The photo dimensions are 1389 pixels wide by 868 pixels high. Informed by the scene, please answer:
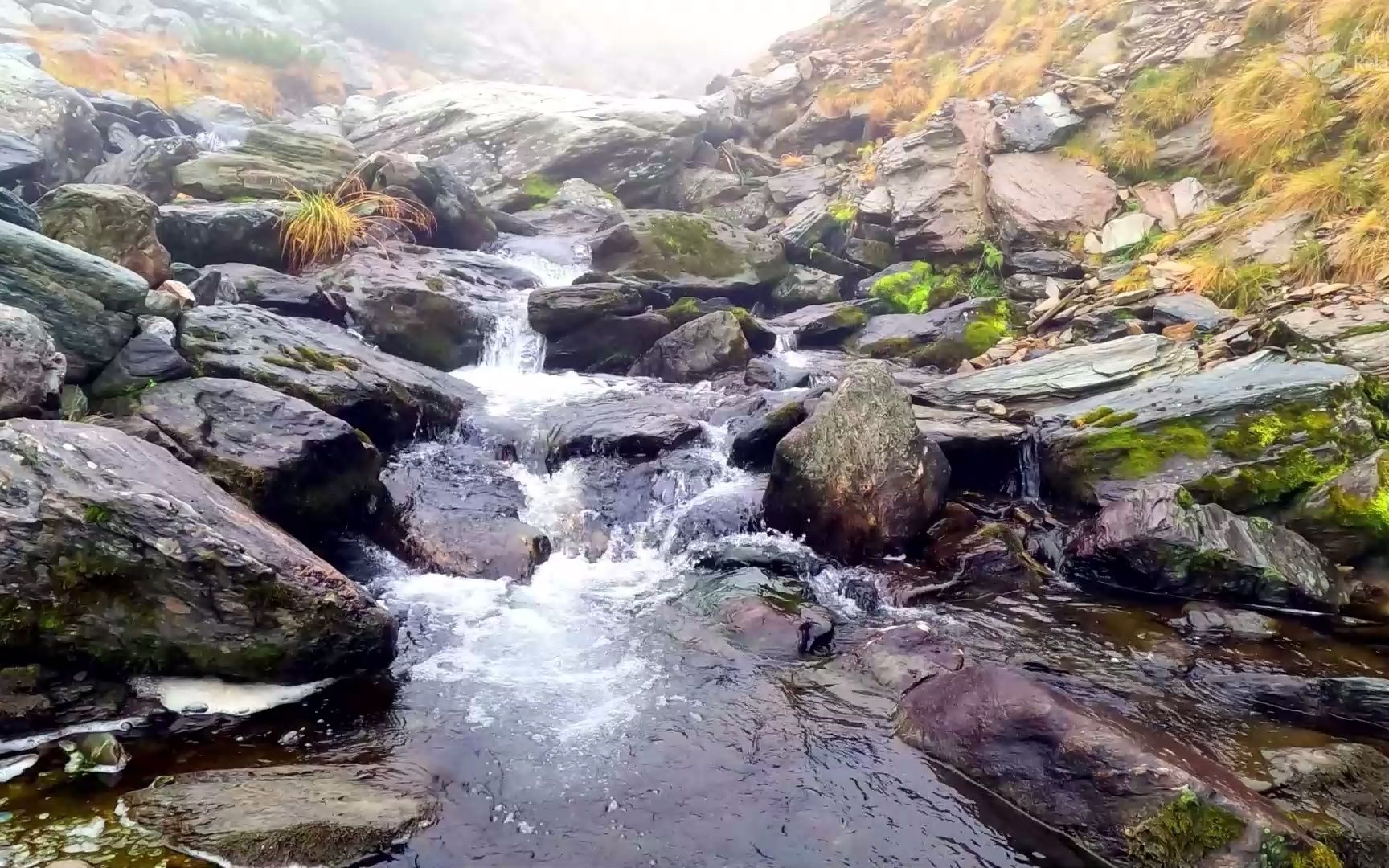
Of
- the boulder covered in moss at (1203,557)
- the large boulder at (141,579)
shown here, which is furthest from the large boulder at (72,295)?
the boulder covered in moss at (1203,557)

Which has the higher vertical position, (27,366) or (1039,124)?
(1039,124)

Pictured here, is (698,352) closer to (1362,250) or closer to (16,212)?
(16,212)

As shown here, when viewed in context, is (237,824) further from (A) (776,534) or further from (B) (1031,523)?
(B) (1031,523)

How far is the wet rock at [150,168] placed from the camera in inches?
538

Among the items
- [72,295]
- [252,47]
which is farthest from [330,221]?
[252,47]

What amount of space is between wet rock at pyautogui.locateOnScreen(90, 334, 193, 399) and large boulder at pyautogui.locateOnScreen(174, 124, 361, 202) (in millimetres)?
7401

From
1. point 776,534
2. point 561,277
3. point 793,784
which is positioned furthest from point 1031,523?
point 561,277

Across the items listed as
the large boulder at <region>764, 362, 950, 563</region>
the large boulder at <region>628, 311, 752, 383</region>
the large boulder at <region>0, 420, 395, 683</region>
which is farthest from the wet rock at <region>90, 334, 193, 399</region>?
the large boulder at <region>628, 311, 752, 383</region>

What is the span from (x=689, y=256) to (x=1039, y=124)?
23.1ft

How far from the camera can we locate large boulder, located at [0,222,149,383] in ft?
22.4

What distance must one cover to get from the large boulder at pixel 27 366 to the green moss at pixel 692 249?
9.31 m

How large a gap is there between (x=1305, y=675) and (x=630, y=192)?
18.0 m

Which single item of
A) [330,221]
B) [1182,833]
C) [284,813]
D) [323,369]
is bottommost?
[1182,833]

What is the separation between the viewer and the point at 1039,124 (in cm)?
1522
